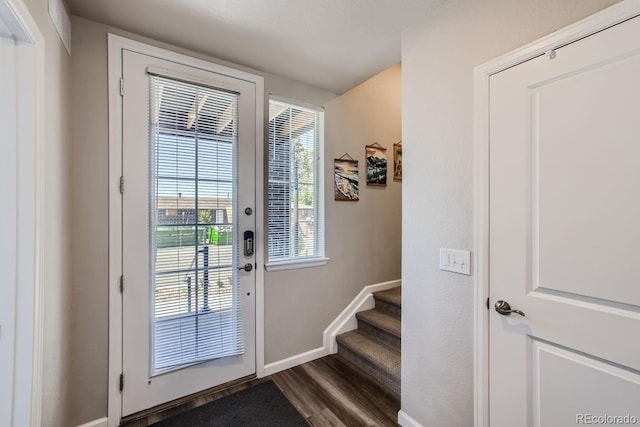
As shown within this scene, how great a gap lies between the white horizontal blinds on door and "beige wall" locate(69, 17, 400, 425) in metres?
0.27

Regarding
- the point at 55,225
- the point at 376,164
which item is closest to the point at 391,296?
the point at 376,164

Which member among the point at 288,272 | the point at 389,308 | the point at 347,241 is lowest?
the point at 389,308

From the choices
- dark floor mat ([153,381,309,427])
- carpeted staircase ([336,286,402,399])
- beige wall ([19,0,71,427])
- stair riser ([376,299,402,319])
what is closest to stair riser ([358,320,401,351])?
carpeted staircase ([336,286,402,399])

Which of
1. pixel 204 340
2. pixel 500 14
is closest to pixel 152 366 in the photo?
pixel 204 340

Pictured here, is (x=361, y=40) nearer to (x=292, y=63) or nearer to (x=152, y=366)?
(x=292, y=63)

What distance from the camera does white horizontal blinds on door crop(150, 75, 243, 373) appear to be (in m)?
1.80

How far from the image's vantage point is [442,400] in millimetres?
1479

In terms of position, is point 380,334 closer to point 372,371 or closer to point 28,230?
point 372,371

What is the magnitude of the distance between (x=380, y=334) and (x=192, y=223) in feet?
5.87

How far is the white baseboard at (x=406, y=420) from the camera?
1629mm

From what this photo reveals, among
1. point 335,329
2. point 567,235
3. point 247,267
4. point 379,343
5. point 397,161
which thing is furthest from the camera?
point 397,161

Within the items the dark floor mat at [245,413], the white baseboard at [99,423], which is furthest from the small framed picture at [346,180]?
the white baseboard at [99,423]

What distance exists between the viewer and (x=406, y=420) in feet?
5.48

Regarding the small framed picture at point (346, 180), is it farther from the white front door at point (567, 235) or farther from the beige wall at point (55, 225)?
the beige wall at point (55, 225)
